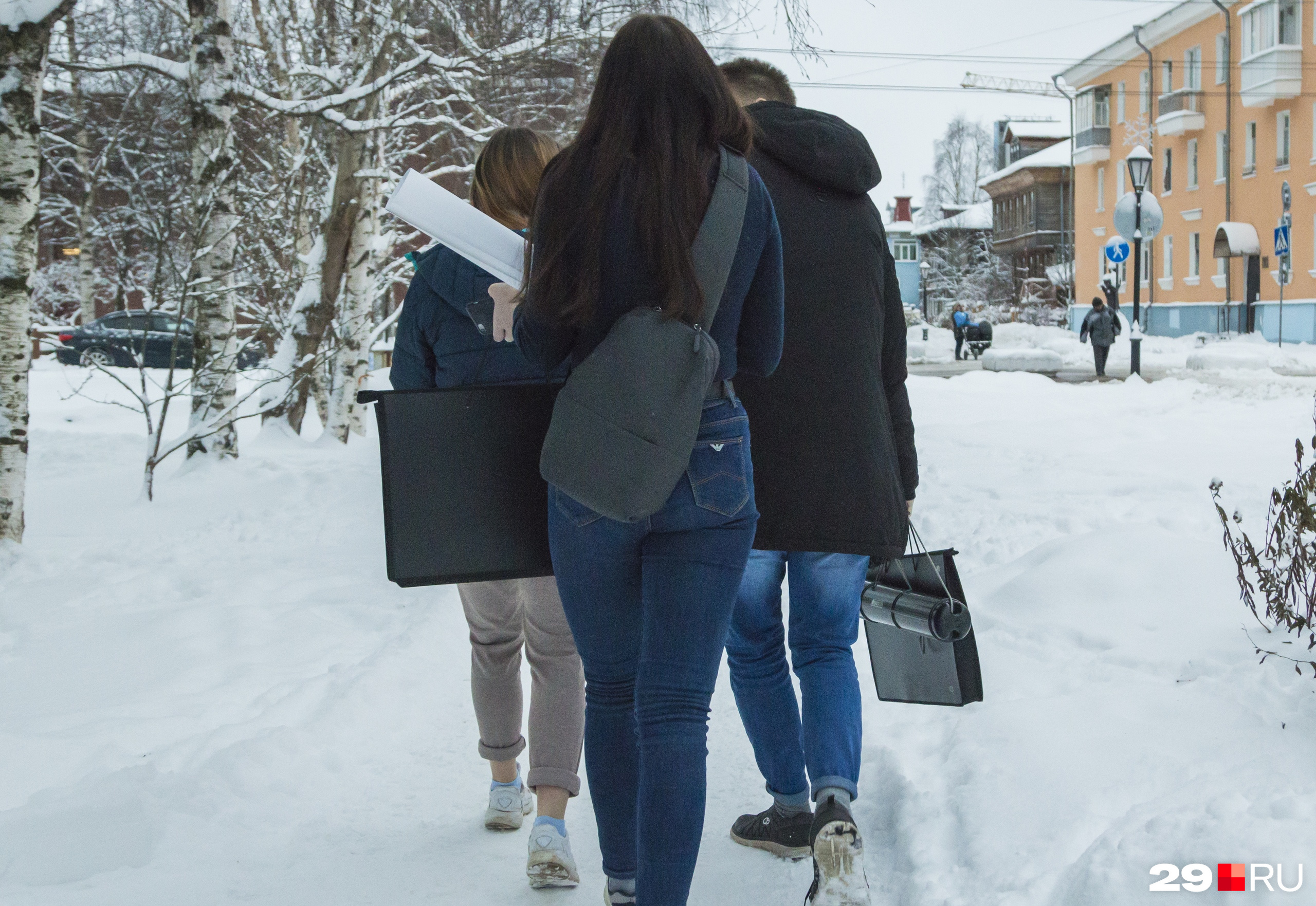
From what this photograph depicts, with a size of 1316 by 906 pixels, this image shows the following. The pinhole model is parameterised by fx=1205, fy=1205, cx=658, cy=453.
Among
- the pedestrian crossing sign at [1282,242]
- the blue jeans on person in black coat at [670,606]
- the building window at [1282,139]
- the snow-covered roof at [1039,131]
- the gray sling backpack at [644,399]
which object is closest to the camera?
the gray sling backpack at [644,399]

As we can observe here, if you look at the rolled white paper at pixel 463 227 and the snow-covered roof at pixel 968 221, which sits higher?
the snow-covered roof at pixel 968 221

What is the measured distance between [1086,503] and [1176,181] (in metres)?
39.3

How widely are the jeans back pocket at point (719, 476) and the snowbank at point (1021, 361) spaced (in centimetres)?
2527

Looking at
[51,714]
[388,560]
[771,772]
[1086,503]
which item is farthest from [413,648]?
[1086,503]

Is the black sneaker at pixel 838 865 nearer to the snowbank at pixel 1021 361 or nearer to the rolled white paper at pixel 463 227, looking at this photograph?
the rolled white paper at pixel 463 227

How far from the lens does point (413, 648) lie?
5508 millimetres

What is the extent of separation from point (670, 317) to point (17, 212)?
20.0ft

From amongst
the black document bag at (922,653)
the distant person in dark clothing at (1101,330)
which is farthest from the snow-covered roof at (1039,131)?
the black document bag at (922,653)

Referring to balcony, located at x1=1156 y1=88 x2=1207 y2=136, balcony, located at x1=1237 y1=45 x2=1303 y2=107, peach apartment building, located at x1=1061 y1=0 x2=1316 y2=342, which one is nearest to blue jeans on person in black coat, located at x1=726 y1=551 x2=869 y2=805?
peach apartment building, located at x1=1061 y1=0 x2=1316 y2=342

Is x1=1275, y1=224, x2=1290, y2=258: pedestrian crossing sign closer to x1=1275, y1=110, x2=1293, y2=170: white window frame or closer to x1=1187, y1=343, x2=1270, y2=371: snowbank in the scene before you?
x1=1187, y1=343, x2=1270, y2=371: snowbank

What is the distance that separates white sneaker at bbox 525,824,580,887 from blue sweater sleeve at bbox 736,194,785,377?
140cm

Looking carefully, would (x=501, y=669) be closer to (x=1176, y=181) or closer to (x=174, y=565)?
(x=174, y=565)

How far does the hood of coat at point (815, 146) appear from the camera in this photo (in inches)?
112

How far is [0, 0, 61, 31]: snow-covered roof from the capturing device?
671 cm
